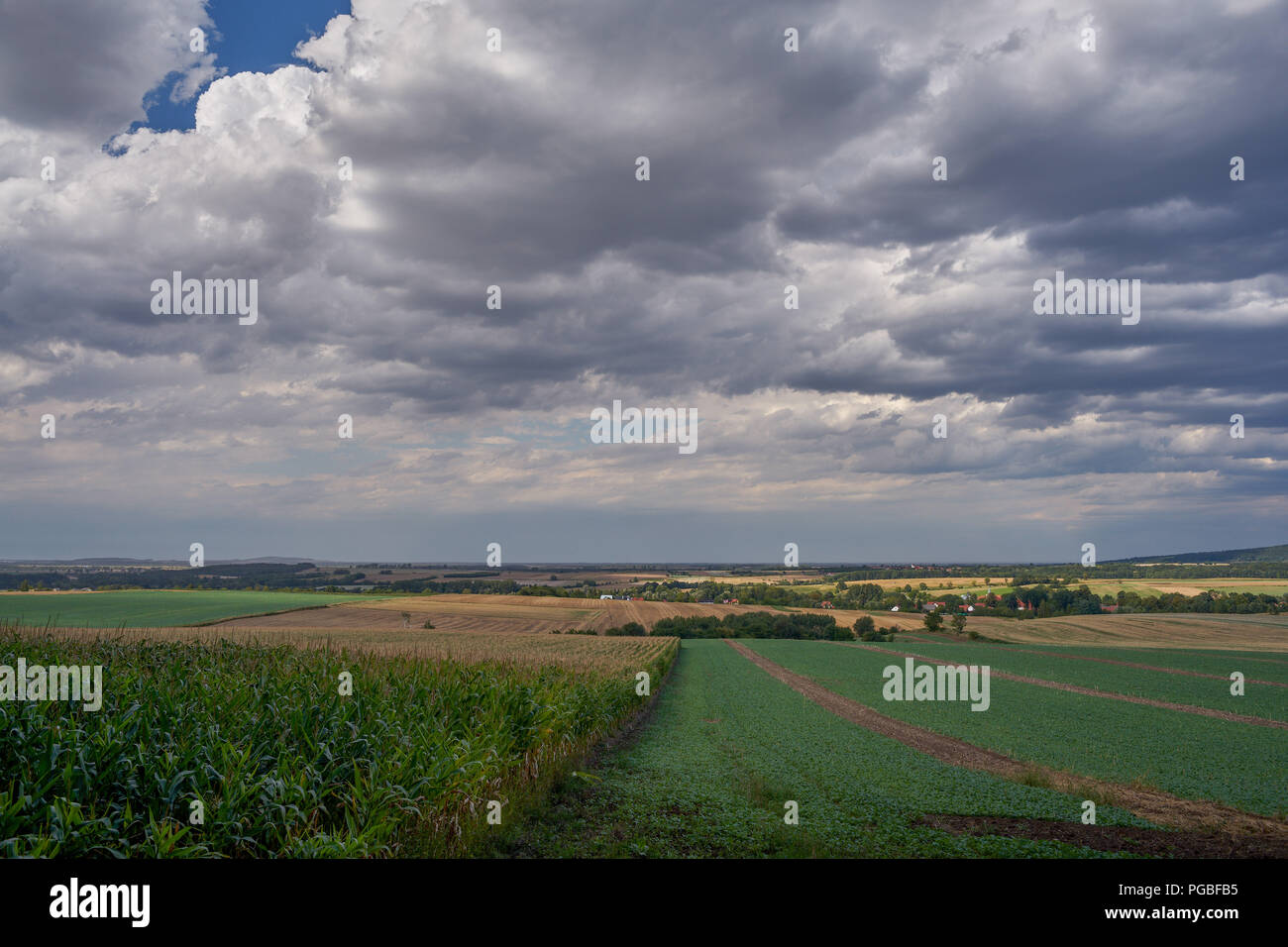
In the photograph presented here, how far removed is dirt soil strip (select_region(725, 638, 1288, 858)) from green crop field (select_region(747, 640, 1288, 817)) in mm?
660

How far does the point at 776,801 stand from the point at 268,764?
7.99 metres

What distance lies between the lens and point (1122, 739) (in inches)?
899

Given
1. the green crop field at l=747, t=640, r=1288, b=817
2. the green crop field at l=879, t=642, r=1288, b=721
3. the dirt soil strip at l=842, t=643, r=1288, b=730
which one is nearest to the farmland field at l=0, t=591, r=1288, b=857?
the green crop field at l=747, t=640, r=1288, b=817

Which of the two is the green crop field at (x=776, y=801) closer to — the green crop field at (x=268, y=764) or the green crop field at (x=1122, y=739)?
the green crop field at (x=268, y=764)

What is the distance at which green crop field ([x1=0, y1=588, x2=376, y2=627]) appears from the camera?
65000 mm

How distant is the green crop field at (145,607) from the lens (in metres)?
65.0

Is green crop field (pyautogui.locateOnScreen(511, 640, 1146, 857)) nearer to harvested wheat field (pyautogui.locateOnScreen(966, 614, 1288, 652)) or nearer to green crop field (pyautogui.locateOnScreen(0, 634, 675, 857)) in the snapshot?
green crop field (pyautogui.locateOnScreen(0, 634, 675, 857))

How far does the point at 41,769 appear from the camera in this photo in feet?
23.2

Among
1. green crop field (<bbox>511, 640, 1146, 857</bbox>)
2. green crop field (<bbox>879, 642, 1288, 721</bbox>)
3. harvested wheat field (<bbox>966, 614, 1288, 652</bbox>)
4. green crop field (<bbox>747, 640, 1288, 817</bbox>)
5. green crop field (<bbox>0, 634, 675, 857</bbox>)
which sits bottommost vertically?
harvested wheat field (<bbox>966, 614, 1288, 652</bbox>)
